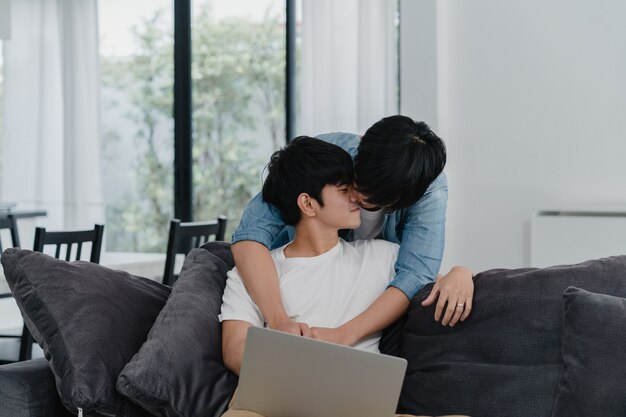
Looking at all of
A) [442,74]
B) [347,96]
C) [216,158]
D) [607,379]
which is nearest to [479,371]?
[607,379]

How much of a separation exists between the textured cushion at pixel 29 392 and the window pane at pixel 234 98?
3.51 metres

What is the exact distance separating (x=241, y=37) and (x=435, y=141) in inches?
143

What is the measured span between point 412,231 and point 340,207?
0.67ft

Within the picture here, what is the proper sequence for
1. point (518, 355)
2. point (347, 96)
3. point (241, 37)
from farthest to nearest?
point (241, 37), point (347, 96), point (518, 355)

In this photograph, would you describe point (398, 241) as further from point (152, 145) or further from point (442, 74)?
point (152, 145)

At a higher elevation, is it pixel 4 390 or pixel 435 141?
pixel 435 141

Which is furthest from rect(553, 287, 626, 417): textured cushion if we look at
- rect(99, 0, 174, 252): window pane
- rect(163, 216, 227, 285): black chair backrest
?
rect(99, 0, 174, 252): window pane

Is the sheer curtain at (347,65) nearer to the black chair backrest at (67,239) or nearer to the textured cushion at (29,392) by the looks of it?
the black chair backrest at (67,239)

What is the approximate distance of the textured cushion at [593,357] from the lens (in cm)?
169

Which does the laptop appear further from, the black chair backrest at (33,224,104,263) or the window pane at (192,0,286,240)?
the window pane at (192,0,286,240)

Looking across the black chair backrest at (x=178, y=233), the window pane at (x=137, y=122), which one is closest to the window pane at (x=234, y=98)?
the window pane at (x=137, y=122)

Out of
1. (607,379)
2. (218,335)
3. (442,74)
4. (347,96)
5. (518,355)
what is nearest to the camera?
(607,379)

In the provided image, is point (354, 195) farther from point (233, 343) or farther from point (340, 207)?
point (233, 343)

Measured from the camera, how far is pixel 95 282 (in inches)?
76.3
